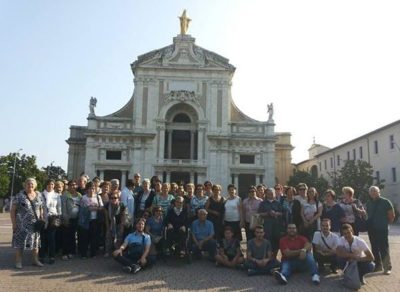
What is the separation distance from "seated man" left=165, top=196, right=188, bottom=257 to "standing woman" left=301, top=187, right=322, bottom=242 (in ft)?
10.6

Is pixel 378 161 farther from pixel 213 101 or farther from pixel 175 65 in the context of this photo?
pixel 175 65

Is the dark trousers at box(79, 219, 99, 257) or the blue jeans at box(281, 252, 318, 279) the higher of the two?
the dark trousers at box(79, 219, 99, 257)

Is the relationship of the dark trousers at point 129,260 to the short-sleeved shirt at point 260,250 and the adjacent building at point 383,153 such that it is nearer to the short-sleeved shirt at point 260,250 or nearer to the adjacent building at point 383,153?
the short-sleeved shirt at point 260,250

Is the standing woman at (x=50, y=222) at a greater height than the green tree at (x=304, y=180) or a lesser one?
lesser

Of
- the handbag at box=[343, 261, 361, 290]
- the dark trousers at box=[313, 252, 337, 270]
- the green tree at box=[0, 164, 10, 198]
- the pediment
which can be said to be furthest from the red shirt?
the green tree at box=[0, 164, 10, 198]

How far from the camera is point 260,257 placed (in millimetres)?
10156

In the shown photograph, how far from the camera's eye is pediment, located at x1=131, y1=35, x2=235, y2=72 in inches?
1838

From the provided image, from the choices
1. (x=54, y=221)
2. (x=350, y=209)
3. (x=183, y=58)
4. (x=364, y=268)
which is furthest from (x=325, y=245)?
(x=183, y=58)

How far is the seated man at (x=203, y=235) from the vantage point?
11172 millimetres

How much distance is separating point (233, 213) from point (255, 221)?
68cm

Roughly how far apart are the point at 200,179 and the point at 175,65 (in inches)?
519

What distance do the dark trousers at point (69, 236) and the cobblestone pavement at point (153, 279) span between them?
607 millimetres

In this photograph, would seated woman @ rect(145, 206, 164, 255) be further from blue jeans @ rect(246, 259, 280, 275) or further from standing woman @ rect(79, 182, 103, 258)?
blue jeans @ rect(246, 259, 280, 275)

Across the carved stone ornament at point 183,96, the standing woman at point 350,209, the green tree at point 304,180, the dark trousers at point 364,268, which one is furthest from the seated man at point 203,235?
the carved stone ornament at point 183,96
